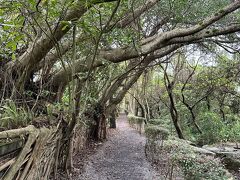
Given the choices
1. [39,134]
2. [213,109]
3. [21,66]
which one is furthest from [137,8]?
[213,109]

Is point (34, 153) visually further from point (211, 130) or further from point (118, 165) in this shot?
point (211, 130)

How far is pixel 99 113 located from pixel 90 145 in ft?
4.99

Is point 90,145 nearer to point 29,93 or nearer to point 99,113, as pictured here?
point 99,113

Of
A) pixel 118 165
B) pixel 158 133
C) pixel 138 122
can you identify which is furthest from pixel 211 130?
pixel 118 165

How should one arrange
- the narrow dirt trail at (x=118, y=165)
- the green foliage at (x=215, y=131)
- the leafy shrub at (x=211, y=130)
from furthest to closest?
1. the leafy shrub at (x=211, y=130)
2. the green foliage at (x=215, y=131)
3. the narrow dirt trail at (x=118, y=165)

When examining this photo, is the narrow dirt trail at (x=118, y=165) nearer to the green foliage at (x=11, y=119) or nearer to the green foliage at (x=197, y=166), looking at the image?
the green foliage at (x=197, y=166)

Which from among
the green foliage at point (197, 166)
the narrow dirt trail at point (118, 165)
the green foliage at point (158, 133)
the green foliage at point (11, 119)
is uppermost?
the green foliage at point (11, 119)

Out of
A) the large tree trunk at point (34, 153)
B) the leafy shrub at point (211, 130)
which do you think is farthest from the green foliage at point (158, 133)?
the leafy shrub at point (211, 130)

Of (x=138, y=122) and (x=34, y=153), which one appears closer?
(x=34, y=153)

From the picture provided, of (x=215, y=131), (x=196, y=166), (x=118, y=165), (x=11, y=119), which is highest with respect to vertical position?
(x=11, y=119)

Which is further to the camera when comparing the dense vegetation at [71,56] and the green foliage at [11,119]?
the dense vegetation at [71,56]

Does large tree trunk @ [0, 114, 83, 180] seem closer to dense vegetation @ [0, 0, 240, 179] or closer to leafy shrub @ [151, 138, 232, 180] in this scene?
dense vegetation @ [0, 0, 240, 179]

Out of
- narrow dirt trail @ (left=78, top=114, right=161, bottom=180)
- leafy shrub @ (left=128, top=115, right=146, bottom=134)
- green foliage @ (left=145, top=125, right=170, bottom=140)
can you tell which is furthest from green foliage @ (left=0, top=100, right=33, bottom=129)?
leafy shrub @ (left=128, top=115, right=146, bottom=134)

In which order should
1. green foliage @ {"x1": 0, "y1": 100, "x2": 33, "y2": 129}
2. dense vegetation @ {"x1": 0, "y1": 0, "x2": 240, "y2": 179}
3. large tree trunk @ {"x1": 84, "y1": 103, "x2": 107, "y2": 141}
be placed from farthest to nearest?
1. large tree trunk @ {"x1": 84, "y1": 103, "x2": 107, "y2": 141}
2. dense vegetation @ {"x1": 0, "y1": 0, "x2": 240, "y2": 179}
3. green foliage @ {"x1": 0, "y1": 100, "x2": 33, "y2": 129}
